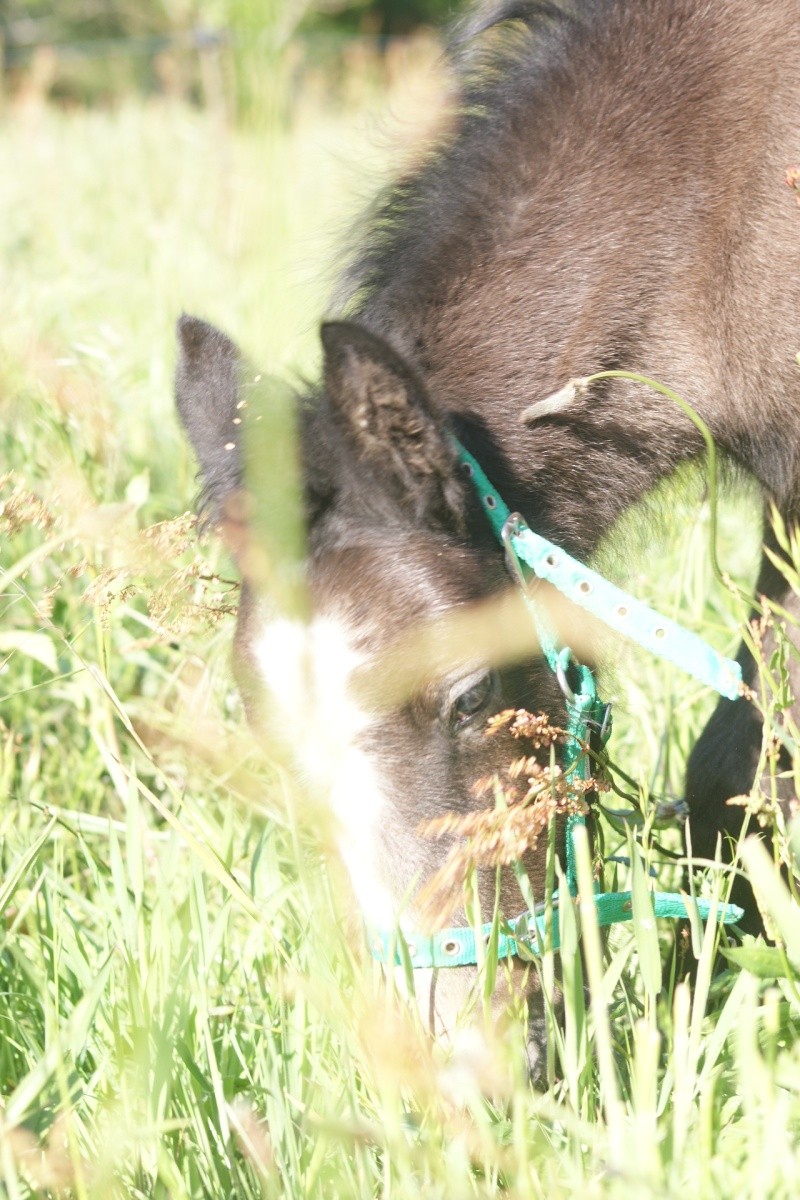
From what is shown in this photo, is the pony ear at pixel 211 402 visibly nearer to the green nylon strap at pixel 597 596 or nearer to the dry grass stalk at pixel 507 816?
the green nylon strap at pixel 597 596

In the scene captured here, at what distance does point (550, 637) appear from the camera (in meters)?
1.92

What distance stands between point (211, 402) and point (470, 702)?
669mm

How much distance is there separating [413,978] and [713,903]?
445mm

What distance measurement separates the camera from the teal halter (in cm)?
179

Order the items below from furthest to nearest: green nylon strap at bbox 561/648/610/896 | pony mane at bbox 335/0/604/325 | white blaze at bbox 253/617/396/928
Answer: pony mane at bbox 335/0/604/325 → green nylon strap at bbox 561/648/610/896 → white blaze at bbox 253/617/396/928

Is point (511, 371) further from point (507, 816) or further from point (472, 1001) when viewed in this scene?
point (472, 1001)

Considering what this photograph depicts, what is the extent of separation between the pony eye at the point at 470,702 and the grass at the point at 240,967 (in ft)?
0.93

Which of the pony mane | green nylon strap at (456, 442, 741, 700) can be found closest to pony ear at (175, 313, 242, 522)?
the pony mane

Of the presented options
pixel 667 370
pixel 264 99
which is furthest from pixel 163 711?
pixel 264 99

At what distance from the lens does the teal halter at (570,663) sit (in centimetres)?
179

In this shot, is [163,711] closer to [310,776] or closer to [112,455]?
[112,455]

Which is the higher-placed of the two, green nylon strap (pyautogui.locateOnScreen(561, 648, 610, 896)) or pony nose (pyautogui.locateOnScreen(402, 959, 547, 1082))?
green nylon strap (pyautogui.locateOnScreen(561, 648, 610, 896))

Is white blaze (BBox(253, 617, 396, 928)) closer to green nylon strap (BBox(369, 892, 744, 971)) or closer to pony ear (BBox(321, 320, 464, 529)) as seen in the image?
green nylon strap (BBox(369, 892, 744, 971))

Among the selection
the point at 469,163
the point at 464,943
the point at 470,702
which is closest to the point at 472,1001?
the point at 464,943
